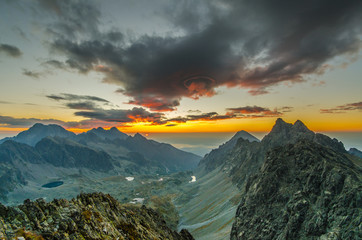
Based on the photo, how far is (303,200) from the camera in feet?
309

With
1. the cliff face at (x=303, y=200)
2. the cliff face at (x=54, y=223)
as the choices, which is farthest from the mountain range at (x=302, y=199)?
the cliff face at (x=54, y=223)

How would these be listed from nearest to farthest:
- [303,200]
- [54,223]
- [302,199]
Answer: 1. [54,223]
2. [303,200]
3. [302,199]

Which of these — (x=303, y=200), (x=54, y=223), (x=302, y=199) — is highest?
(x=54, y=223)

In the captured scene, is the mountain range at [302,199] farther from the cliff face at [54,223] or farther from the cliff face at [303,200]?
the cliff face at [54,223]

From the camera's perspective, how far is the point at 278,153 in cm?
14325

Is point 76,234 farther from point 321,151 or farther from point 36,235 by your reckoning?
point 321,151

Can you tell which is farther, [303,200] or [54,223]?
[303,200]

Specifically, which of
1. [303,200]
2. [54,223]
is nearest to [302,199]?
[303,200]

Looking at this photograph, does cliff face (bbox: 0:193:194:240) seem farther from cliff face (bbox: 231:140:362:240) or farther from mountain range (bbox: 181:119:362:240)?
mountain range (bbox: 181:119:362:240)

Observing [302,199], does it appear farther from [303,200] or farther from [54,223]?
[54,223]

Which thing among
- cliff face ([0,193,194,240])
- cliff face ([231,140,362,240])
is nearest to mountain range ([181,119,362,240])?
cliff face ([231,140,362,240])

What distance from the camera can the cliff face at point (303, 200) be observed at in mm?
78562

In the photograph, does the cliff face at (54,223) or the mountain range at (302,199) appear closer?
the cliff face at (54,223)

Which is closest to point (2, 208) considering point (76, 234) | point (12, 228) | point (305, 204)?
point (12, 228)
